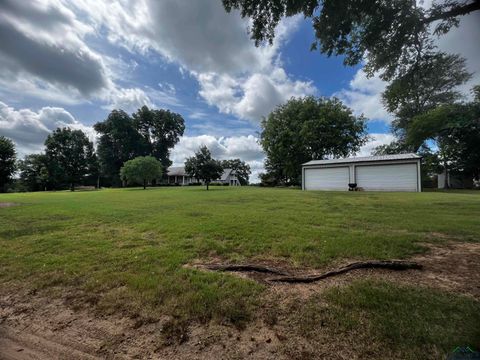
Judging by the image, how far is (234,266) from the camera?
13.5ft

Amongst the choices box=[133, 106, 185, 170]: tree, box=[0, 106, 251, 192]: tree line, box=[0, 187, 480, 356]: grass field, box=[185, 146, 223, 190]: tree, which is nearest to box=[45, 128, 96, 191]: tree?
box=[0, 106, 251, 192]: tree line

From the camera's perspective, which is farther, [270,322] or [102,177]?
[102,177]

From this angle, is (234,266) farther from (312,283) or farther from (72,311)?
(72,311)

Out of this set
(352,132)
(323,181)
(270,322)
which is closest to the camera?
(270,322)

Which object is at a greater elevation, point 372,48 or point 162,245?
point 372,48

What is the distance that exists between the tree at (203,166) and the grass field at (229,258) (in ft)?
56.2

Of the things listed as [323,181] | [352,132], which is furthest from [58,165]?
[352,132]

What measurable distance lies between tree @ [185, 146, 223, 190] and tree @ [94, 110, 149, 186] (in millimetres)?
32095

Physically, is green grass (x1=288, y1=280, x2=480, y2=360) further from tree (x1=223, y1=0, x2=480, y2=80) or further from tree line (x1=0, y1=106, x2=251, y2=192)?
tree line (x1=0, y1=106, x2=251, y2=192)

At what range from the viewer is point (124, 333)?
2.63 metres

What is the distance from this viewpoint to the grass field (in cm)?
269

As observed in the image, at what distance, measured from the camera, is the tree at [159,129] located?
55.3 metres

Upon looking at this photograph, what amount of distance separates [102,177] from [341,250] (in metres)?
61.0

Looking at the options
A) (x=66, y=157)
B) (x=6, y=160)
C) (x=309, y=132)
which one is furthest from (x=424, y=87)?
(x=66, y=157)
